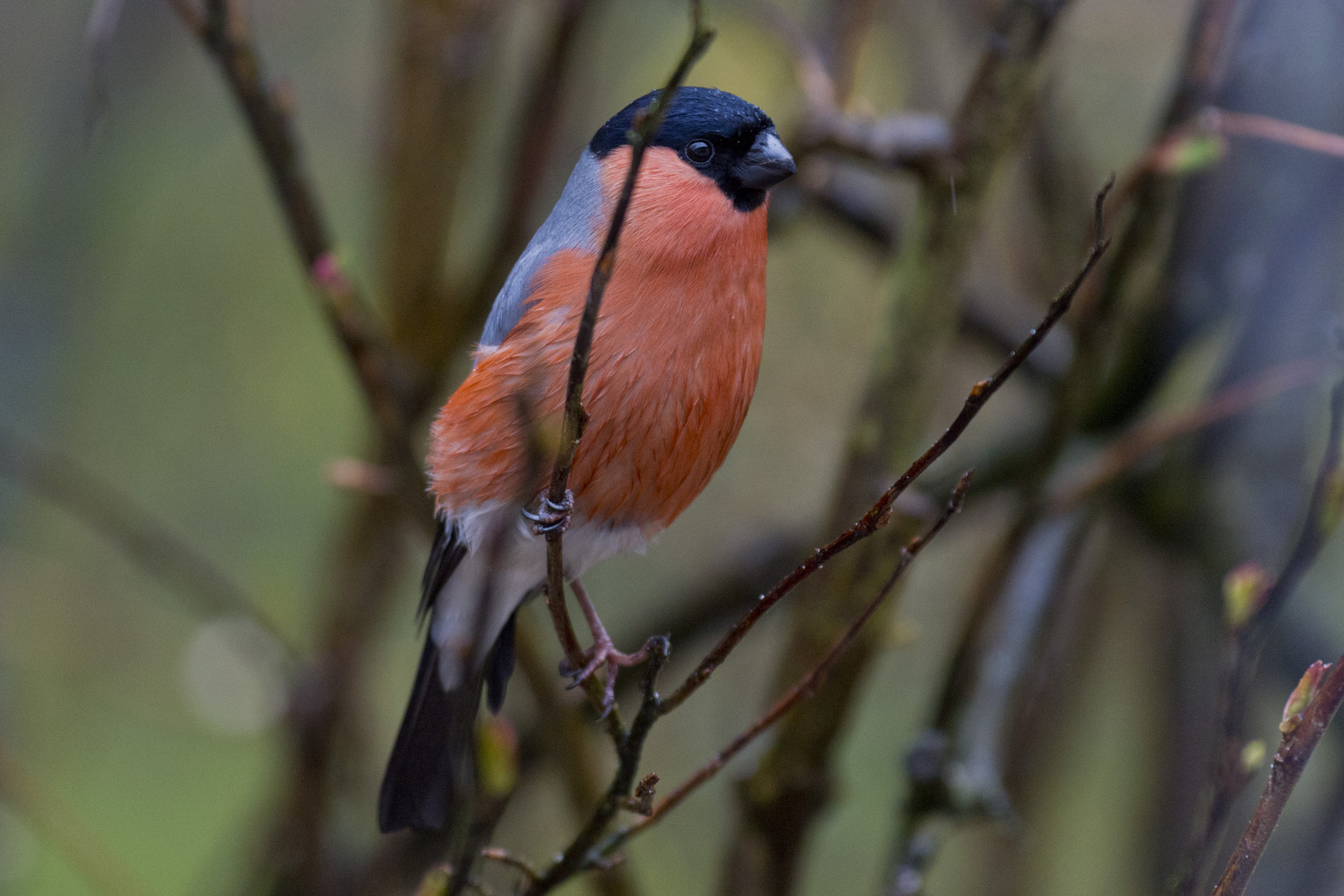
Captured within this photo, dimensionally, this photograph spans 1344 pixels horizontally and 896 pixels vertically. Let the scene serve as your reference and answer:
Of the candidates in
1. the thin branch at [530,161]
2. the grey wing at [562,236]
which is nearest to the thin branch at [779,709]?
the grey wing at [562,236]

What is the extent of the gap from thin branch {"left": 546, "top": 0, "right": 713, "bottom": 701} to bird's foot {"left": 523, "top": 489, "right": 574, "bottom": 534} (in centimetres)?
4

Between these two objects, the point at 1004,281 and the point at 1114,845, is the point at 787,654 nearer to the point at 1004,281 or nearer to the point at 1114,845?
the point at 1114,845

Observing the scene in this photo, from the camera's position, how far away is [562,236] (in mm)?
1564

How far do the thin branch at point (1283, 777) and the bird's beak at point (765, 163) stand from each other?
2.71ft

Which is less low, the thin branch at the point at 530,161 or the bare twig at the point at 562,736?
the thin branch at the point at 530,161

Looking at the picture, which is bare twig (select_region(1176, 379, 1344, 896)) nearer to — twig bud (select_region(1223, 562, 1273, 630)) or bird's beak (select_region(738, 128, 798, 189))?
twig bud (select_region(1223, 562, 1273, 630))

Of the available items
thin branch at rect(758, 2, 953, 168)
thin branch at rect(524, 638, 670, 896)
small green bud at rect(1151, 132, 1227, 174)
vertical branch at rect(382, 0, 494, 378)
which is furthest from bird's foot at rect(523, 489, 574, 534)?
vertical branch at rect(382, 0, 494, 378)

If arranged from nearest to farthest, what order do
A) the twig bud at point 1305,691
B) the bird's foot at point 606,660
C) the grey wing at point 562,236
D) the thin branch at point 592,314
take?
1. the thin branch at point 592,314
2. the twig bud at point 1305,691
3. the bird's foot at point 606,660
4. the grey wing at point 562,236

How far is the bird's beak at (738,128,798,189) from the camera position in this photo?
55.0 inches

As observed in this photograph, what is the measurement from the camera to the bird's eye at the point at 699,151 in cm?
145

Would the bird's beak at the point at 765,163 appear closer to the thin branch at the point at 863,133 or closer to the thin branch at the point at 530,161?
the thin branch at the point at 863,133

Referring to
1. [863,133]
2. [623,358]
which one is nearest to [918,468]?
[623,358]

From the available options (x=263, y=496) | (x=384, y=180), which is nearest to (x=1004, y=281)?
(x=384, y=180)

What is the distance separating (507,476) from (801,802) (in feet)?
2.76
